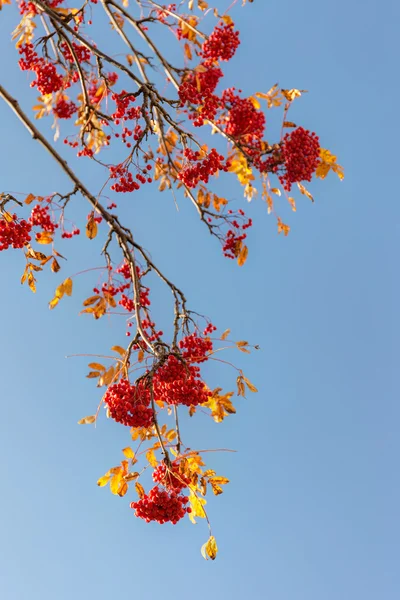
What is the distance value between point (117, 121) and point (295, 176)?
4.99 ft

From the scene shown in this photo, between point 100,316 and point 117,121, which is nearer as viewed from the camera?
point 100,316

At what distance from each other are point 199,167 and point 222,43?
0.98 meters

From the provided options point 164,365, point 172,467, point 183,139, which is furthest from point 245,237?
point 172,467

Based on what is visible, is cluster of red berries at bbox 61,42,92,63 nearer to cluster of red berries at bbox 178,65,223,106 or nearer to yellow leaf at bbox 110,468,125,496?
cluster of red berries at bbox 178,65,223,106

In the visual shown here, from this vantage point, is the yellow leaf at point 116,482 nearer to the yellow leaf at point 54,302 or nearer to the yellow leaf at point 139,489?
the yellow leaf at point 139,489

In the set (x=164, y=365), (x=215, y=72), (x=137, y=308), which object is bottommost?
(x=164, y=365)

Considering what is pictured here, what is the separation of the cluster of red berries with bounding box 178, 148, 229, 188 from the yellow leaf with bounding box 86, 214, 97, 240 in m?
0.83

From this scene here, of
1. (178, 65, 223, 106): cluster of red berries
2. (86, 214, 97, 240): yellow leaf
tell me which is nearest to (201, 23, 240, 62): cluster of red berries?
(178, 65, 223, 106): cluster of red berries

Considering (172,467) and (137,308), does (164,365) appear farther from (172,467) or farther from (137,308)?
(172,467)

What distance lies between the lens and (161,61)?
14.1 feet

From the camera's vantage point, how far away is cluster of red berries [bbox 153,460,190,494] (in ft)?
11.2

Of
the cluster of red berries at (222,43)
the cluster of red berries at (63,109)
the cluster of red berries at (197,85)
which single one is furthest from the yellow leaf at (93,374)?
the cluster of red berries at (63,109)

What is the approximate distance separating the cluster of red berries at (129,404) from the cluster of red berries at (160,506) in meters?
0.48

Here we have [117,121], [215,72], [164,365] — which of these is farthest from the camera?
[117,121]
